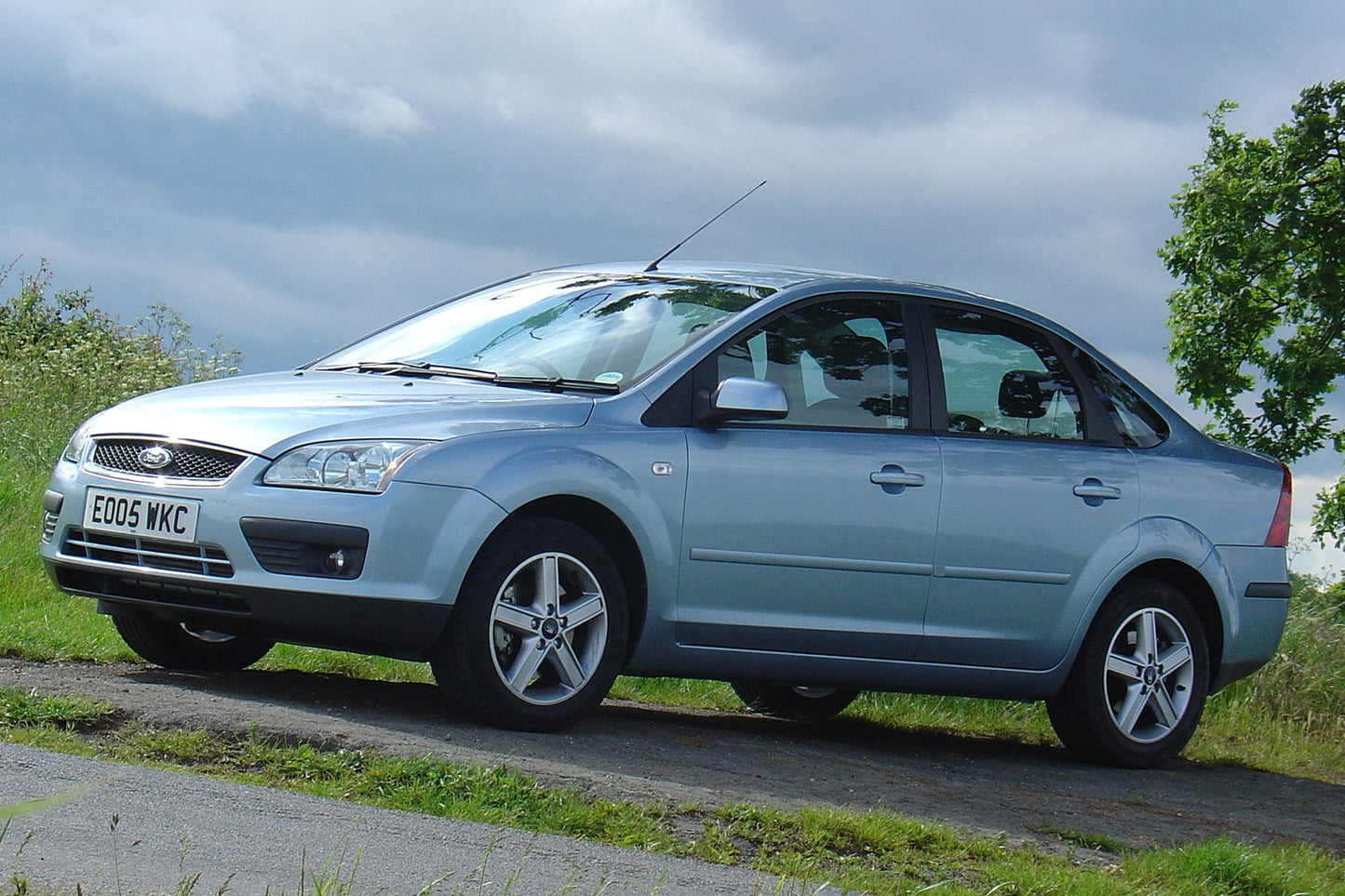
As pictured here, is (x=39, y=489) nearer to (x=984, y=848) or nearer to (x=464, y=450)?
(x=464, y=450)

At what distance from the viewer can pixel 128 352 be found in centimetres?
1684

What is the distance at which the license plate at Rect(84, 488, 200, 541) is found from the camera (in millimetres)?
5938

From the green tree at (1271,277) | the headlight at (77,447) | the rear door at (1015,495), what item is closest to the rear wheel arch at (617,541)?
the rear door at (1015,495)

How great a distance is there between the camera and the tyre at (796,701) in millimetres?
8750

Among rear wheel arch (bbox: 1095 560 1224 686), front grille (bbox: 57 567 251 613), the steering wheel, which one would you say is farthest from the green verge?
rear wheel arch (bbox: 1095 560 1224 686)

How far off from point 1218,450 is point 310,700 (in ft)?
14.7

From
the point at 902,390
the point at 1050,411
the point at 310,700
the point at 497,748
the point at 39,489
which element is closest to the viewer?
the point at 497,748

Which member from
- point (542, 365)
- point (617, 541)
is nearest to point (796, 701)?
point (617, 541)

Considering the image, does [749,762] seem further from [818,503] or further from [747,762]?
[818,503]

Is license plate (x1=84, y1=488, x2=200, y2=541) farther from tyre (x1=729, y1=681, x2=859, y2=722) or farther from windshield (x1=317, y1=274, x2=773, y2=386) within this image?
tyre (x1=729, y1=681, x2=859, y2=722)

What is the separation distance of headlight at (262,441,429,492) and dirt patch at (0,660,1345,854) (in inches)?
32.3

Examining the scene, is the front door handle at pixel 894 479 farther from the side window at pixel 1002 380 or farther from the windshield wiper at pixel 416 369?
the windshield wiper at pixel 416 369

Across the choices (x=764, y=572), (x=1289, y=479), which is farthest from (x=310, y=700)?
(x=1289, y=479)

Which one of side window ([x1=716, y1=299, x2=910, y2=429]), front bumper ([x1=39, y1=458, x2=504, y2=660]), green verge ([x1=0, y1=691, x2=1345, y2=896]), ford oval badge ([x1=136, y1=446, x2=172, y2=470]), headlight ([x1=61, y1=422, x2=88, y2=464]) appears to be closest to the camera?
green verge ([x1=0, y1=691, x2=1345, y2=896])
